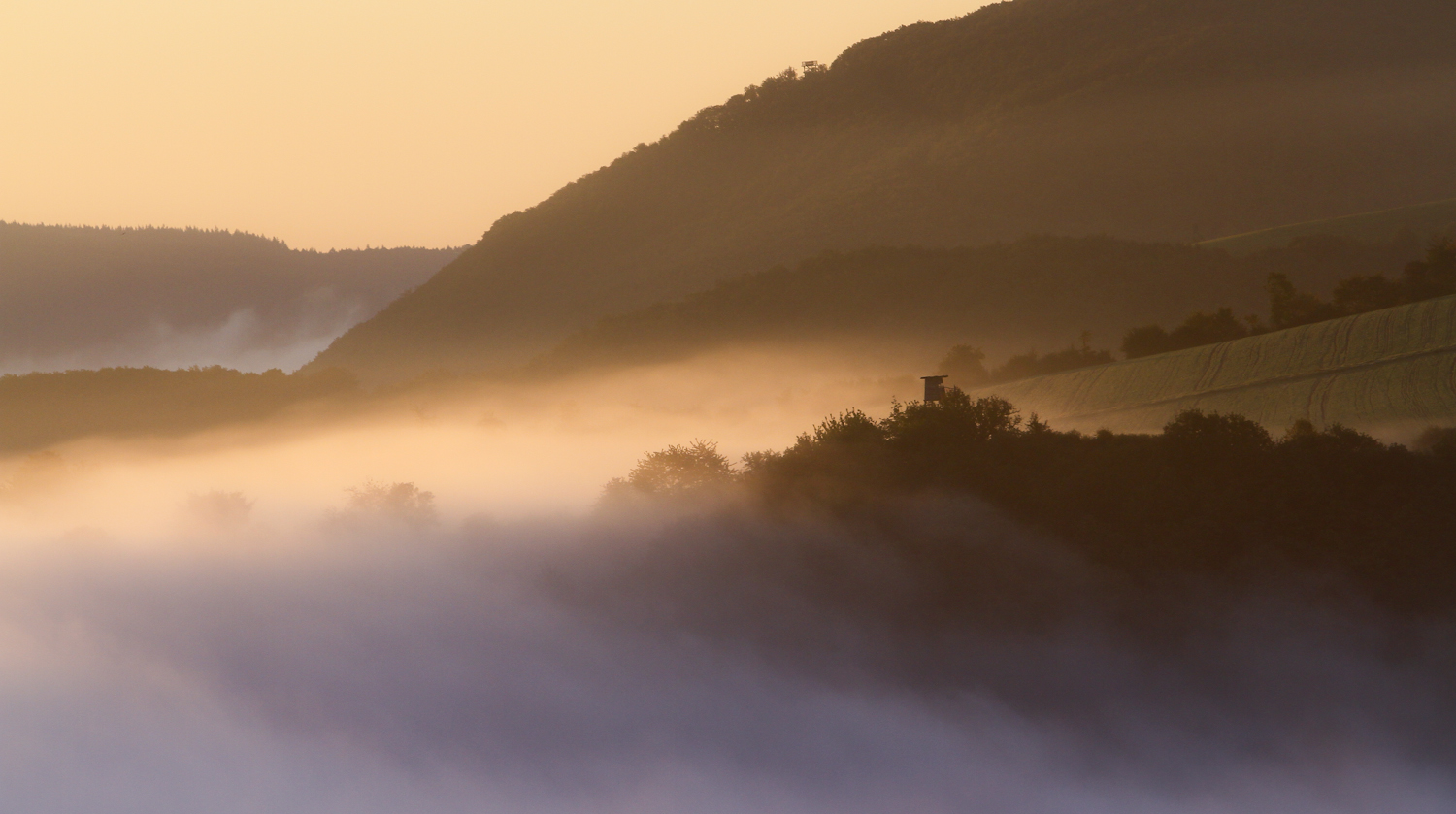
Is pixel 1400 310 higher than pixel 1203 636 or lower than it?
higher

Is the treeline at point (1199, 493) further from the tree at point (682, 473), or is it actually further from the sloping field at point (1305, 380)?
the tree at point (682, 473)

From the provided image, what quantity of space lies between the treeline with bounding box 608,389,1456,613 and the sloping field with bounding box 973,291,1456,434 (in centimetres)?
781

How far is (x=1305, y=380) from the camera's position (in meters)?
112

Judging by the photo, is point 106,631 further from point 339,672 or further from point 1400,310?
point 1400,310

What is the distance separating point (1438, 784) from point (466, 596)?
108m

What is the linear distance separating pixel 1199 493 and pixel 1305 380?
26.3 metres

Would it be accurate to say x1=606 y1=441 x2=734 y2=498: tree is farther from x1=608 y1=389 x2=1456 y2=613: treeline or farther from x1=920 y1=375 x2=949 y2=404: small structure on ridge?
x1=920 y1=375 x2=949 y2=404: small structure on ridge

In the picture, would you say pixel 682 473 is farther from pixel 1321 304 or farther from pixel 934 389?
pixel 1321 304

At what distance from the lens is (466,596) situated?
15050 cm

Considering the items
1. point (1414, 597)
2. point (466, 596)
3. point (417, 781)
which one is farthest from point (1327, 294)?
point (417, 781)

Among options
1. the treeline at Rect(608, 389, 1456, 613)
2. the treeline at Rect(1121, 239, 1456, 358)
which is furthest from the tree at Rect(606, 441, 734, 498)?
the treeline at Rect(1121, 239, 1456, 358)

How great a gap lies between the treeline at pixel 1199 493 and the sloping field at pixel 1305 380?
7809 millimetres

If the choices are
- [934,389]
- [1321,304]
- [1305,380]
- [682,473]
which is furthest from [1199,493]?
[1321,304]

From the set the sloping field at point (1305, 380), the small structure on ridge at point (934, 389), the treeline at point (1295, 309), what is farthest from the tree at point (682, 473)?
the treeline at point (1295, 309)
